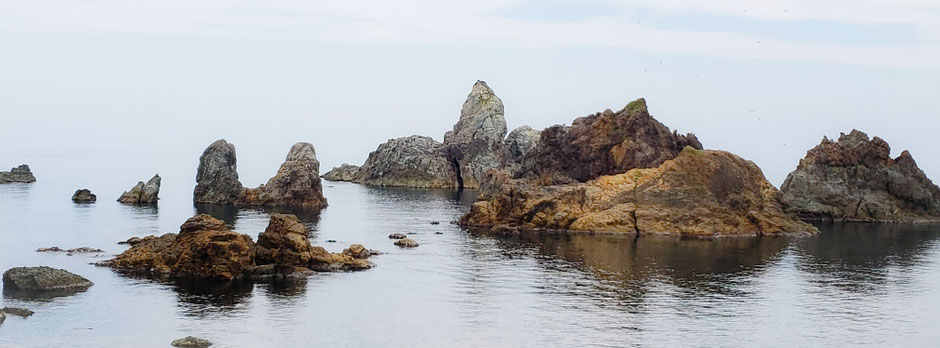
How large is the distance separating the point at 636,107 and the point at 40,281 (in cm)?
9789

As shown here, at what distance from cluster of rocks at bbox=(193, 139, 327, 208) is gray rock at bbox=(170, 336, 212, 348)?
112 meters

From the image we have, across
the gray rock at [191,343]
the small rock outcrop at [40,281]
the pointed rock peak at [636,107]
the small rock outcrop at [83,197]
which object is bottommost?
the gray rock at [191,343]

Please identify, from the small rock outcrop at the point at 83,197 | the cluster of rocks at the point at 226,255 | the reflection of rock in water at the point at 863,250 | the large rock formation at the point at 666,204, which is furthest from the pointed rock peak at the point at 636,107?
the small rock outcrop at the point at 83,197

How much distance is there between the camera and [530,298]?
285ft

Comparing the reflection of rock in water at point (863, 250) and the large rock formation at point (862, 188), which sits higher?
the large rock formation at point (862, 188)

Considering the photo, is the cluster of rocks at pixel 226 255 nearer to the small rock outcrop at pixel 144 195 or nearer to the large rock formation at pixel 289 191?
the large rock formation at pixel 289 191

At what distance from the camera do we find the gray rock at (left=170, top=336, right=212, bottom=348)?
66.8 metres

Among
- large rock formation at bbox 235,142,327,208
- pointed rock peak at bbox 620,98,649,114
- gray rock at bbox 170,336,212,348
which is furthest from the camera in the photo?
large rock formation at bbox 235,142,327,208

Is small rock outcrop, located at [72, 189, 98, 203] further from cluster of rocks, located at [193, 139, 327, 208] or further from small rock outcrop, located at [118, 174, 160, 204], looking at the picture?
cluster of rocks, located at [193, 139, 327, 208]

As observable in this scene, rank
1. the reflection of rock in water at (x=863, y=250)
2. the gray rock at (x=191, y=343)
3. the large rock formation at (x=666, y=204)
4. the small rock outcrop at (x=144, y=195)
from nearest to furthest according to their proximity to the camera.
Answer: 1. the gray rock at (x=191, y=343)
2. the reflection of rock in water at (x=863, y=250)
3. the large rock formation at (x=666, y=204)
4. the small rock outcrop at (x=144, y=195)

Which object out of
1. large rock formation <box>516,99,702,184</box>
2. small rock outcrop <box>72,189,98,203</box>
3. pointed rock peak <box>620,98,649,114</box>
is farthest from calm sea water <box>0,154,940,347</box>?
small rock outcrop <box>72,189,98,203</box>

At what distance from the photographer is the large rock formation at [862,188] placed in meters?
161

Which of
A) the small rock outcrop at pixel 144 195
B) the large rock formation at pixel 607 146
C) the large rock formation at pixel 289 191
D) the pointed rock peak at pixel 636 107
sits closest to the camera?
the large rock formation at pixel 607 146

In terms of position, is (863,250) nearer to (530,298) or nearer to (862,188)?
(862,188)
